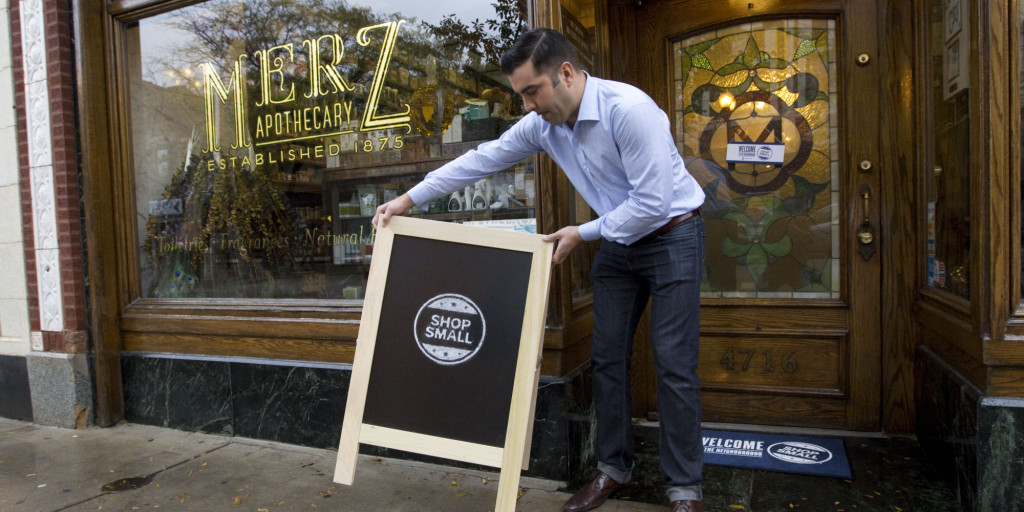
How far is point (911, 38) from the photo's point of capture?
3.14 m

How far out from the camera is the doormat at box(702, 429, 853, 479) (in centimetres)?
300

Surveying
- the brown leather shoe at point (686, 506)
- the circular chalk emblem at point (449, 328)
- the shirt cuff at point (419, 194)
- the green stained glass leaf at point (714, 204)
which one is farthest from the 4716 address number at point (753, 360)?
the shirt cuff at point (419, 194)

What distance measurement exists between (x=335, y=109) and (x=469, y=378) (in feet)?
7.32

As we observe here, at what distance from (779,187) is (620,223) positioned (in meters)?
1.60

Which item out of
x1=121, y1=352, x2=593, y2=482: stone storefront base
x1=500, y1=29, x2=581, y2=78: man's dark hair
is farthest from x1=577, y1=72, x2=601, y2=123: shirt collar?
x1=121, y1=352, x2=593, y2=482: stone storefront base

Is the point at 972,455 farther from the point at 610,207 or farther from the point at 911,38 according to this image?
the point at 911,38

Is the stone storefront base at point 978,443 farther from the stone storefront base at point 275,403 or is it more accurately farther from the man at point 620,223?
the stone storefront base at point 275,403

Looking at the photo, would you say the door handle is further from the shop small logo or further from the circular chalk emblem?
the circular chalk emblem

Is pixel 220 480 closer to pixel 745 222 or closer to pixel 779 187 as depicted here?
pixel 745 222

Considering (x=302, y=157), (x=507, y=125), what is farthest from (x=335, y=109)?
(x=507, y=125)

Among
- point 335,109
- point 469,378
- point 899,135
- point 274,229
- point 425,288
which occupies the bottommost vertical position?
point 469,378

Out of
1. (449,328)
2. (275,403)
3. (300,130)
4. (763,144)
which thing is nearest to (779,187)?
(763,144)

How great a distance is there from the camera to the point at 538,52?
2.19 meters

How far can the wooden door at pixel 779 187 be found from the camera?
329 centimetres
